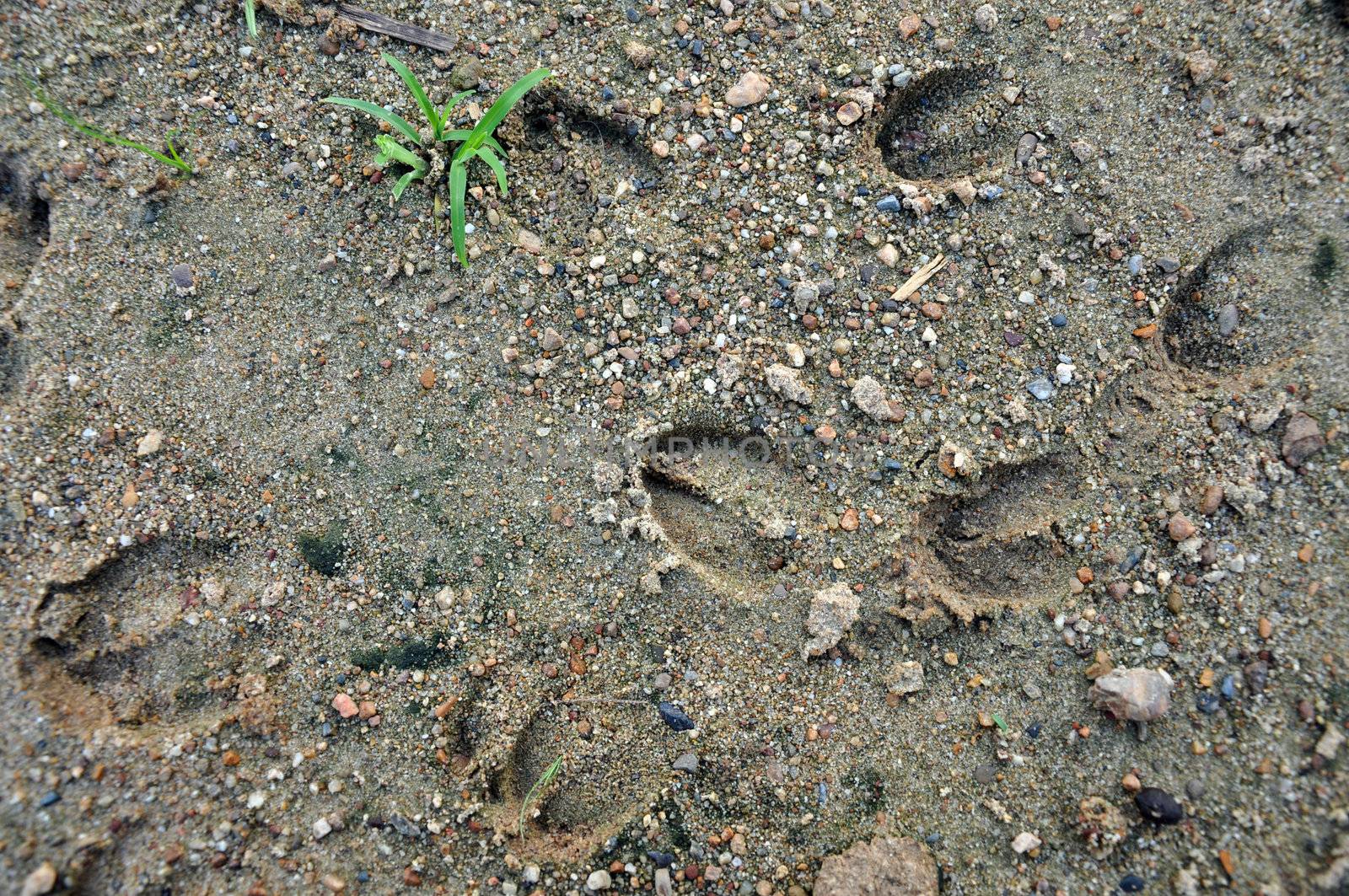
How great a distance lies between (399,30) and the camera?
2395 millimetres

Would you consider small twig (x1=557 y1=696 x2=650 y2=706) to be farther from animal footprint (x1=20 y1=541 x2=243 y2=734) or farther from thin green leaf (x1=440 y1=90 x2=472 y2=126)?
thin green leaf (x1=440 y1=90 x2=472 y2=126)

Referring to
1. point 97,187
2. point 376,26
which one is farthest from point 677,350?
point 97,187

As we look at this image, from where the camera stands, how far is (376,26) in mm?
2395

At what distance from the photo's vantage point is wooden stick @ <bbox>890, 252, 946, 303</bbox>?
7.64 ft

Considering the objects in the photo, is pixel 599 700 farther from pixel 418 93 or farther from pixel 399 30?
pixel 399 30

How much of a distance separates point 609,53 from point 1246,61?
6.26 ft

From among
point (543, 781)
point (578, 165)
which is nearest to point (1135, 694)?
point (543, 781)

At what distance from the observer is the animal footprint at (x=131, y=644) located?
6.89 ft

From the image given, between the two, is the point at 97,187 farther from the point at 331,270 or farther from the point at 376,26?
the point at 376,26

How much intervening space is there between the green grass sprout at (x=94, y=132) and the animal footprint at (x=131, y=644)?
1141mm

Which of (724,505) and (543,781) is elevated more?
(724,505)

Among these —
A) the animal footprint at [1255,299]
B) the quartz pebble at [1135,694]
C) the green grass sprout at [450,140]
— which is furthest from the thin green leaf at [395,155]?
the quartz pebble at [1135,694]

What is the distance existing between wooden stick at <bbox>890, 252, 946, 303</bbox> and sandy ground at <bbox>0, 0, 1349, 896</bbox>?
0.02 meters

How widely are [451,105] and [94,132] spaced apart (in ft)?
3.52
